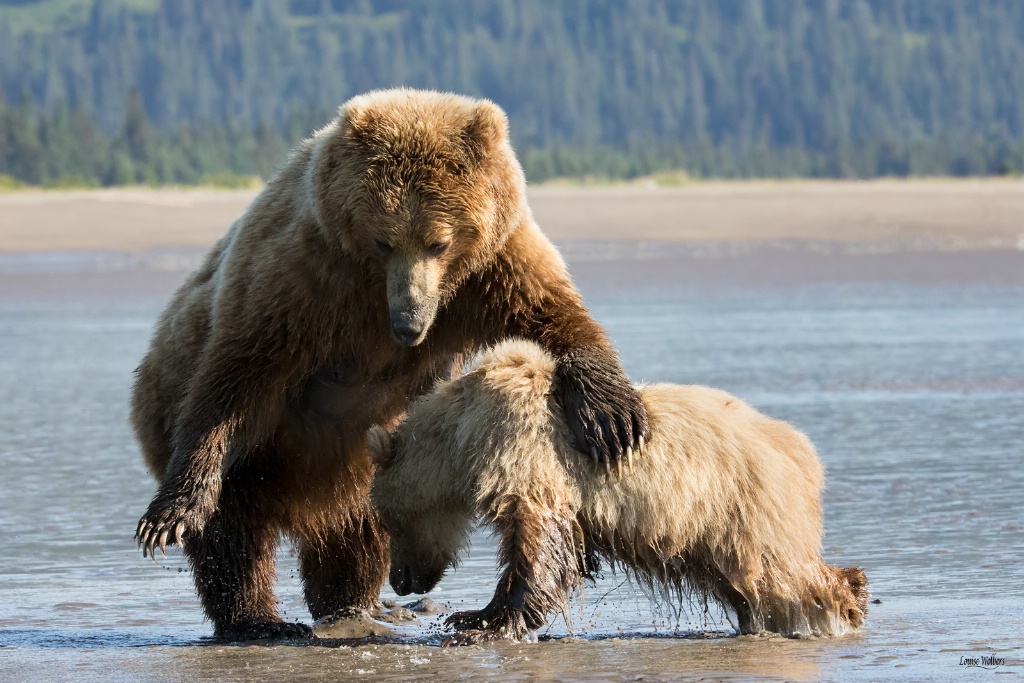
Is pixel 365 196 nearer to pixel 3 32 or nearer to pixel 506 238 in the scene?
pixel 506 238

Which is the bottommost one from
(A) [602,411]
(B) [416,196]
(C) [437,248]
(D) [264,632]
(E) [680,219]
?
(E) [680,219]

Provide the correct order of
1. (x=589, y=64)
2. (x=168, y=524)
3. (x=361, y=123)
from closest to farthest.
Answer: (x=361, y=123), (x=168, y=524), (x=589, y=64)

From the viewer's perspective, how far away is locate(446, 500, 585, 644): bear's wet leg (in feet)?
14.3

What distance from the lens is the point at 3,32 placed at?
118 meters

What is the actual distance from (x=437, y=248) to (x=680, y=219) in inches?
995

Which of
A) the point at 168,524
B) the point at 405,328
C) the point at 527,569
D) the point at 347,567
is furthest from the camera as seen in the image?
the point at 347,567

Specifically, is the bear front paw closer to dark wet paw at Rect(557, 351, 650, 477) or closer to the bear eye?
the bear eye

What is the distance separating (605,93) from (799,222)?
77704mm

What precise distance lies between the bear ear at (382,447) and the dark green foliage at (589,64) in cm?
8573

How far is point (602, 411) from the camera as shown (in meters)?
4.41

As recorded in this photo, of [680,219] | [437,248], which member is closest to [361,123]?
[437,248]

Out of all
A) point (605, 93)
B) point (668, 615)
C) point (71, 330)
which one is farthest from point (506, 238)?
point (605, 93)

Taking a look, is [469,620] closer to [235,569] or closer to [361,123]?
[235,569]

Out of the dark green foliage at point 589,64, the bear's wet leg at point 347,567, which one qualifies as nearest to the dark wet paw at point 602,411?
the bear's wet leg at point 347,567
